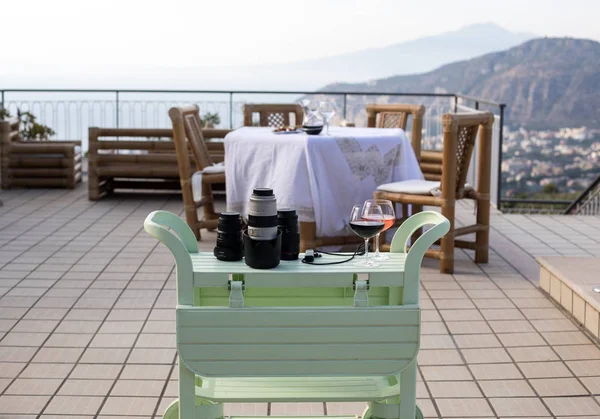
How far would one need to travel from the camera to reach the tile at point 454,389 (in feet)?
9.51

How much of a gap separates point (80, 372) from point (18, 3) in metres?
11.5

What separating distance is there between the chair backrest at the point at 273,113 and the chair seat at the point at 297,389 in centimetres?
460

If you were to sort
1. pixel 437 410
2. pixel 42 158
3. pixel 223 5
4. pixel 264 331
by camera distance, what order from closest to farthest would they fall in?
pixel 264 331 < pixel 437 410 < pixel 42 158 < pixel 223 5

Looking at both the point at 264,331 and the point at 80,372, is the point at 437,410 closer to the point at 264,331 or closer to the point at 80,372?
the point at 264,331

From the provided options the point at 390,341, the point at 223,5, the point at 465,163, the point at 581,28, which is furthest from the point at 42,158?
the point at 581,28

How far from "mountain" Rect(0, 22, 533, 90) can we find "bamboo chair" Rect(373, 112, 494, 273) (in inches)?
221

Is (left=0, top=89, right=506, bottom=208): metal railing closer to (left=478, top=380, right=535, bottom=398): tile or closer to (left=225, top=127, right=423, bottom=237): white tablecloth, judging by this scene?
(left=225, top=127, right=423, bottom=237): white tablecloth

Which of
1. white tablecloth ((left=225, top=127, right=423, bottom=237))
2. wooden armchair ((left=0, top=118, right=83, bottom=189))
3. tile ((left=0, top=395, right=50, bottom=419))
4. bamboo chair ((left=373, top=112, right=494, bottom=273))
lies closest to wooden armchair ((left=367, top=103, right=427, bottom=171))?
white tablecloth ((left=225, top=127, right=423, bottom=237))

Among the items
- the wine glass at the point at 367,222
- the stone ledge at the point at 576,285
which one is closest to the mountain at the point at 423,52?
the stone ledge at the point at 576,285

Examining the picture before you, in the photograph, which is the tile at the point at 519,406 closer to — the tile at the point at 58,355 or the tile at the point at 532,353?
the tile at the point at 532,353

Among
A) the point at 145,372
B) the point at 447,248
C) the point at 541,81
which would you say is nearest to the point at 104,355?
the point at 145,372

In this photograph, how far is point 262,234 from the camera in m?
1.94

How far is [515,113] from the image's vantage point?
16.5 m

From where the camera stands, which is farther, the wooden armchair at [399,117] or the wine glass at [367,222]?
the wooden armchair at [399,117]
